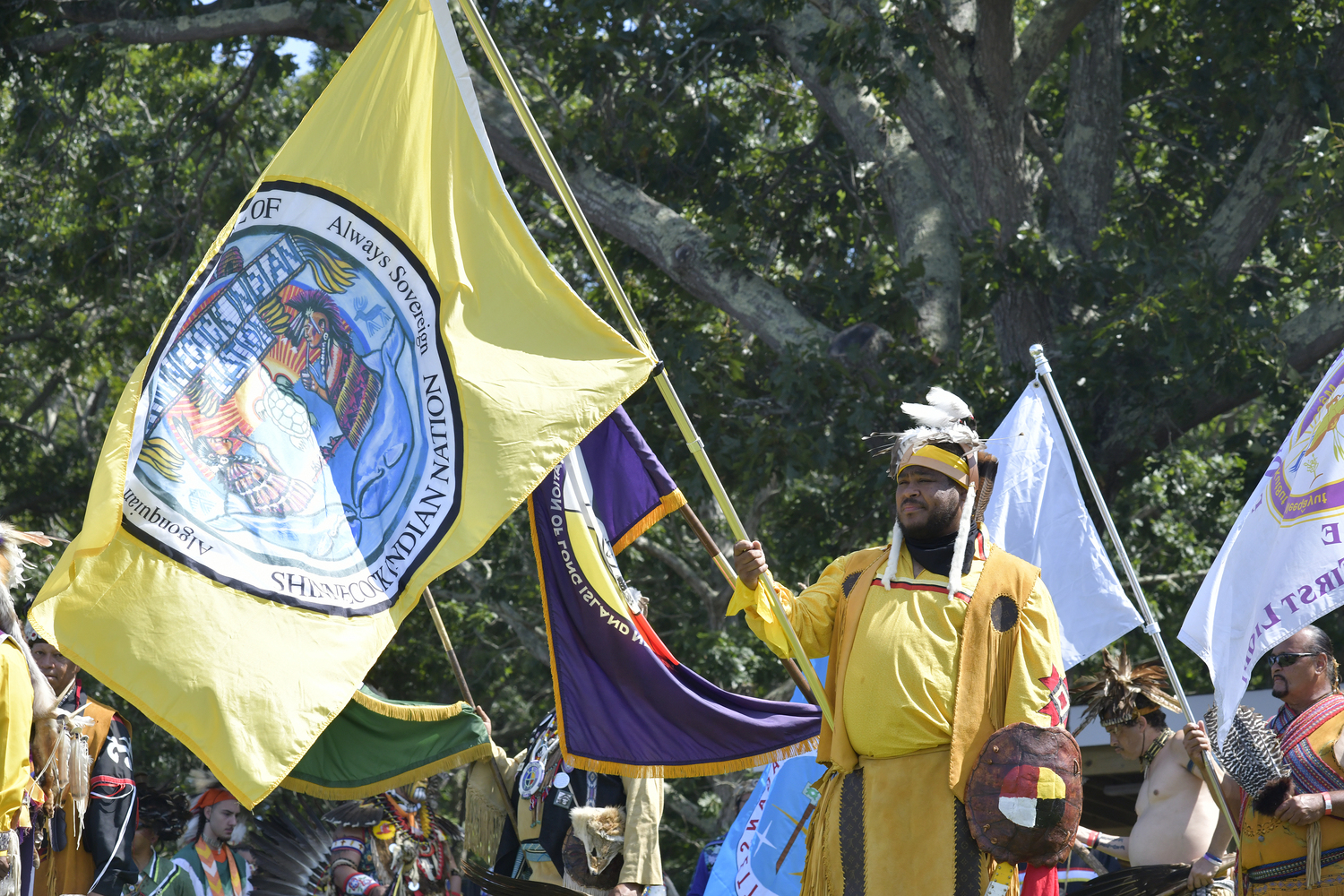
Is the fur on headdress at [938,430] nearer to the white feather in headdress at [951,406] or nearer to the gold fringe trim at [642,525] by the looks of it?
the white feather in headdress at [951,406]

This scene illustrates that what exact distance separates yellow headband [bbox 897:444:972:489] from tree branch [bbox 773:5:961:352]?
6.47 m

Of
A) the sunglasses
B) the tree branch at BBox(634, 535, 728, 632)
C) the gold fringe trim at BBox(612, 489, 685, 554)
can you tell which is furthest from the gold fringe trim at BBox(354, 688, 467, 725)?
the tree branch at BBox(634, 535, 728, 632)

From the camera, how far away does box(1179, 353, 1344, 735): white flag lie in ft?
16.6

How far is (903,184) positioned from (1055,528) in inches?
229

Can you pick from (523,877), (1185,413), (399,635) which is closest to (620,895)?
(523,877)

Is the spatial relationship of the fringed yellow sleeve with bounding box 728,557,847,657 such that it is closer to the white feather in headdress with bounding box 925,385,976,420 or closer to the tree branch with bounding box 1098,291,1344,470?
the white feather in headdress with bounding box 925,385,976,420

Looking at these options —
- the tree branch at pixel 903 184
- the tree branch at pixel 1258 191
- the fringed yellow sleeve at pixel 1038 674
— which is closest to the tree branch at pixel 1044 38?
the tree branch at pixel 903 184

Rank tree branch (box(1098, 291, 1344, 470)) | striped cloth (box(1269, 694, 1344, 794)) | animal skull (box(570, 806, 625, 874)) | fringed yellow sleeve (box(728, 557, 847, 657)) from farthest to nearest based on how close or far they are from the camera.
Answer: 1. tree branch (box(1098, 291, 1344, 470))
2. animal skull (box(570, 806, 625, 874))
3. striped cloth (box(1269, 694, 1344, 794))
4. fringed yellow sleeve (box(728, 557, 847, 657))

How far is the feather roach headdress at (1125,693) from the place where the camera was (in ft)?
20.3

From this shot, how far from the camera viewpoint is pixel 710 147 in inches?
500

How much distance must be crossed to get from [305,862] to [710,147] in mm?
7016

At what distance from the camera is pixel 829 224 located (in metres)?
13.9

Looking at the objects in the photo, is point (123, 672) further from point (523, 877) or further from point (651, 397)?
point (651, 397)

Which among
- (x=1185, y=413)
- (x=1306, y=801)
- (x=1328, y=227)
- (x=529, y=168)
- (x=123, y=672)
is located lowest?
(x=1306, y=801)
